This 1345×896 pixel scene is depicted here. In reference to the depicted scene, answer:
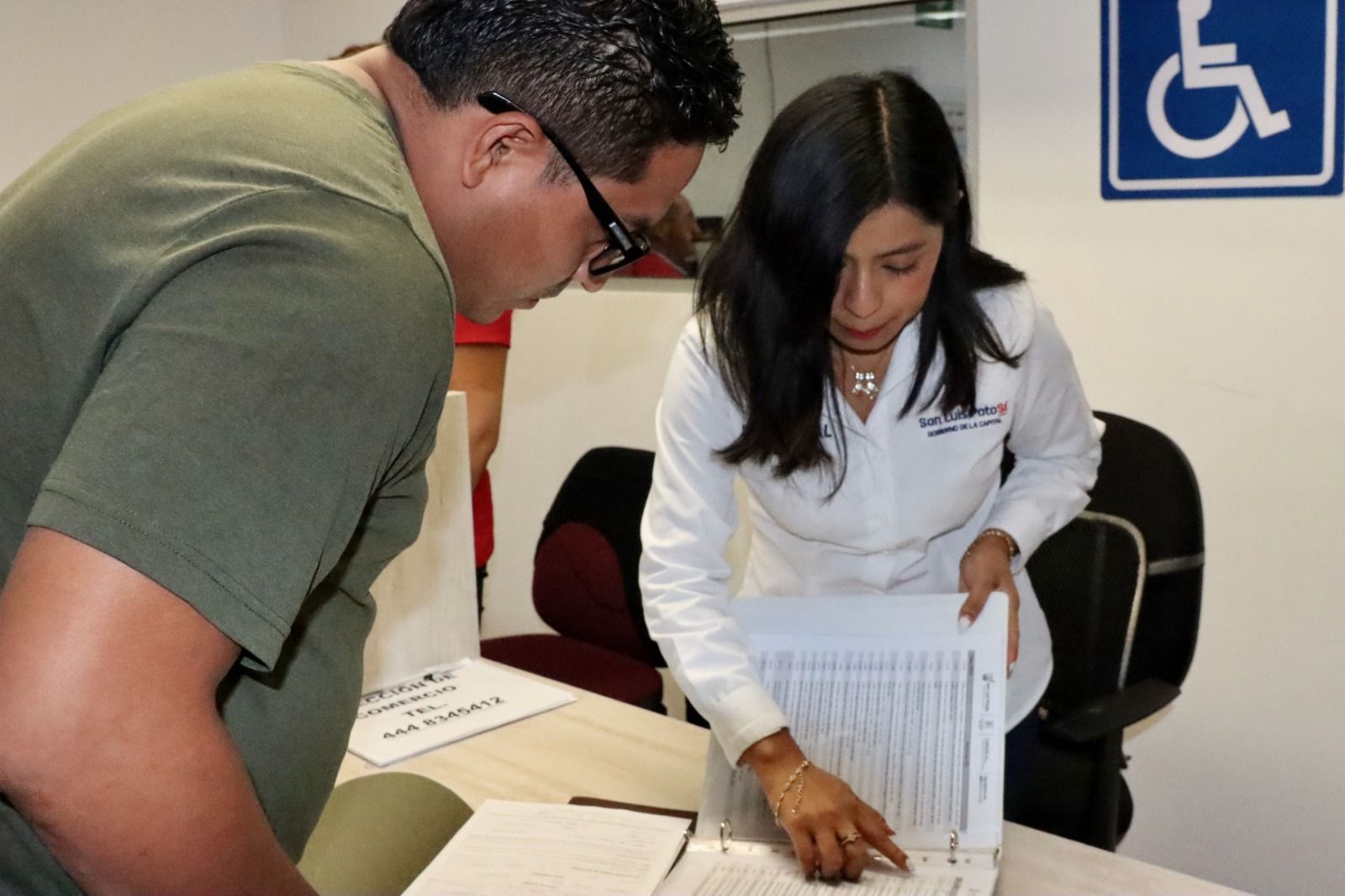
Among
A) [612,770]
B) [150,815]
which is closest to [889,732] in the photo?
[612,770]

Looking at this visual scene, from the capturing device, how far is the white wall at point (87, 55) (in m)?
3.43

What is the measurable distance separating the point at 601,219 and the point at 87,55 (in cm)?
342

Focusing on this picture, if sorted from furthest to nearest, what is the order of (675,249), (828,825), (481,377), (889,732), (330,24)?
(330,24)
(675,249)
(481,377)
(889,732)
(828,825)

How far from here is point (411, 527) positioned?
2.50 ft

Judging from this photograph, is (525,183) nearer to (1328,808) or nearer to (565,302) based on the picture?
(1328,808)

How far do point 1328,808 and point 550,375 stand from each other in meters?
2.24

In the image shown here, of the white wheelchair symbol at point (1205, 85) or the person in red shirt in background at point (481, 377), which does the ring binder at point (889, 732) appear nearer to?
the person in red shirt in background at point (481, 377)

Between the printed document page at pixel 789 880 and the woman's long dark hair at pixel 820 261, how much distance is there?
0.49m

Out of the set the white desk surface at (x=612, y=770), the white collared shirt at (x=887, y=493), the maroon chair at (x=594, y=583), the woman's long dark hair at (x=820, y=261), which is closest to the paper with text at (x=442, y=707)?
the white desk surface at (x=612, y=770)

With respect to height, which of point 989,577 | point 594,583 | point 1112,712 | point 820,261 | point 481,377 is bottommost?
point 594,583

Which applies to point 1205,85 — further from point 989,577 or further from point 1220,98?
point 989,577

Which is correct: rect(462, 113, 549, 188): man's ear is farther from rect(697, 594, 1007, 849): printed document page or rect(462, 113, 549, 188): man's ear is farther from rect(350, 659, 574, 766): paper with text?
rect(350, 659, 574, 766): paper with text

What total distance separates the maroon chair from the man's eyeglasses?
1723mm

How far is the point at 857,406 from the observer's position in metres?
1.55
